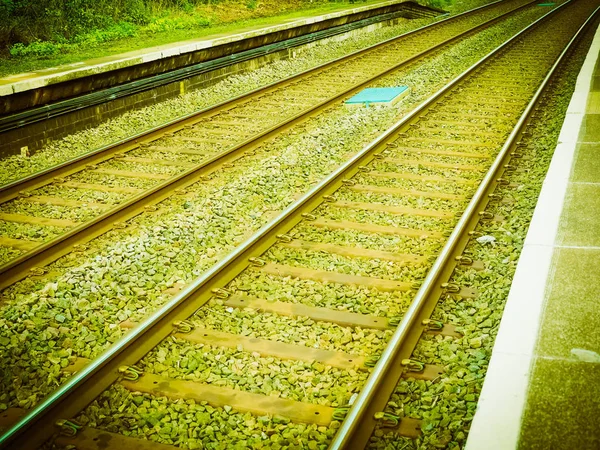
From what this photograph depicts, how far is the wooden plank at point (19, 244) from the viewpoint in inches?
226

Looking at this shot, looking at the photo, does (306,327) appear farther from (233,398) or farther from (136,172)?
(136,172)

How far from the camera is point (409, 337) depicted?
411 cm

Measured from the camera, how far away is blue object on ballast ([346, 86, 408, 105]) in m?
10.8

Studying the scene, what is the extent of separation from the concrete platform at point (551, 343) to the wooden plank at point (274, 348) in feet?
3.13

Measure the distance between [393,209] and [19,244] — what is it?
12.8 ft

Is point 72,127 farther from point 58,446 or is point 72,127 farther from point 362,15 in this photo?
point 362,15

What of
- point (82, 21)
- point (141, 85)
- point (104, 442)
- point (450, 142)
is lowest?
point (104, 442)

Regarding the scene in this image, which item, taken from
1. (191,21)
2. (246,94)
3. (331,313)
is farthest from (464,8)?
(331,313)

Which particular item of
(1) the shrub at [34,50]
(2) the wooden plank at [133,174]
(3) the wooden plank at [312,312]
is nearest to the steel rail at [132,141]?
(2) the wooden plank at [133,174]

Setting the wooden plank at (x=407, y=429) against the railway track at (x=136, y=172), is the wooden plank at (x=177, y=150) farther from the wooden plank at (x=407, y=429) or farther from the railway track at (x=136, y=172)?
the wooden plank at (x=407, y=429)

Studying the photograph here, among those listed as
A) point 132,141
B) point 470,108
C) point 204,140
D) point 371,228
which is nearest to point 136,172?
point 132,141

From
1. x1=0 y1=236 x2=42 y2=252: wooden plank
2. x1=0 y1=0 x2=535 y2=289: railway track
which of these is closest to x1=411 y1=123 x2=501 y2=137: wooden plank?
x1=0 y1=0 x2=535 y2=289: railway track

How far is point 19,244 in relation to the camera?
5.82 m

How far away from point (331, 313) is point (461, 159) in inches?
168
